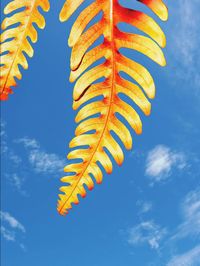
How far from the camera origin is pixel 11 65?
1062 mm

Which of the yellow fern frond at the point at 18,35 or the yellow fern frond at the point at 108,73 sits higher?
the yellow fern frond at the point at 18,35

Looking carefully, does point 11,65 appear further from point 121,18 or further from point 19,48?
point 121,18

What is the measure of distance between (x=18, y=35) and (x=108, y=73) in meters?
0.33

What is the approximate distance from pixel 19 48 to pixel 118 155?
0.47 metres

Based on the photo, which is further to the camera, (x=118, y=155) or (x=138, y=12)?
(x=118, y=155)

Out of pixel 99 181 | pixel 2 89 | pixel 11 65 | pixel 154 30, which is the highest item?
pixel 11 65

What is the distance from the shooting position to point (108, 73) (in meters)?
1.00

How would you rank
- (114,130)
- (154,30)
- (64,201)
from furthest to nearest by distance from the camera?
(64,201) < (114,130) < (154,30)

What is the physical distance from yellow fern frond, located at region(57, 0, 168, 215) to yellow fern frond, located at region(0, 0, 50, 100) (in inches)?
7.1

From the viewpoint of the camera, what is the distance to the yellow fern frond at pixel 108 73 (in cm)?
93

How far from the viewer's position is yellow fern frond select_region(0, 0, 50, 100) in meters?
1.05

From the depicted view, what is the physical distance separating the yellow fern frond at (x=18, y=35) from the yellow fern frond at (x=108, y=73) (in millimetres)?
181

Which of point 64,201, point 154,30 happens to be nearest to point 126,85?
point 154,30

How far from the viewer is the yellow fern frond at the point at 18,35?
105 cm
